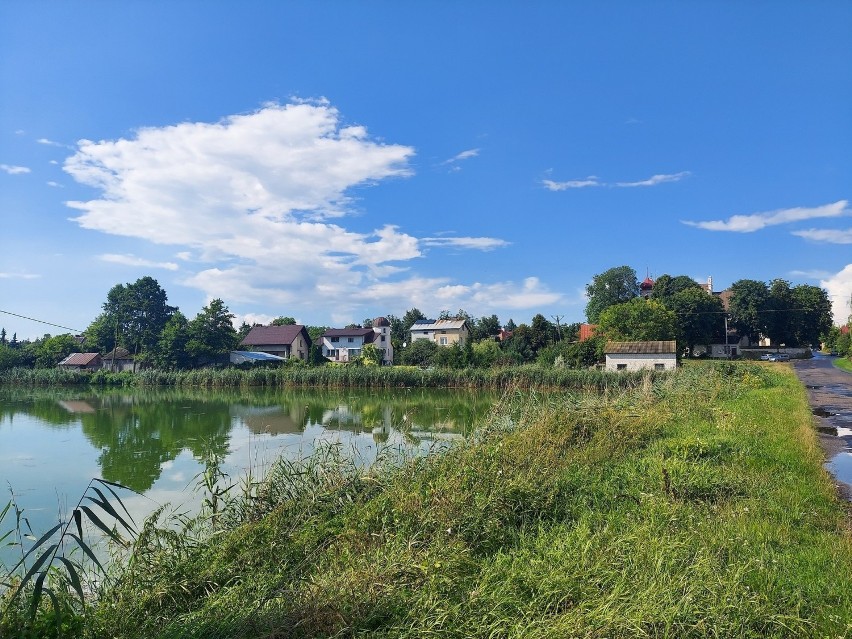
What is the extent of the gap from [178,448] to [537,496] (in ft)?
35.3

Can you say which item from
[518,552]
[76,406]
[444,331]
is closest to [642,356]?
[518,552]

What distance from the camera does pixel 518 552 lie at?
388 cm

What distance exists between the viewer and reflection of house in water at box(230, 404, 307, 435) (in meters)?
15.9

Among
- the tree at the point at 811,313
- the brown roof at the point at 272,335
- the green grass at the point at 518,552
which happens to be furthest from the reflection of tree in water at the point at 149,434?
the tree at the point at 811,313

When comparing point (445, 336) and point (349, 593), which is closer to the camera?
point (349, 593)

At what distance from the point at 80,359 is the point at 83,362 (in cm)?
86

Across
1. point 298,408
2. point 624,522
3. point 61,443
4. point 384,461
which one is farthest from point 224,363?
point 624,522

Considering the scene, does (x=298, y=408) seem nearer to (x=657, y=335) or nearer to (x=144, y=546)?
(x=144, y=546)

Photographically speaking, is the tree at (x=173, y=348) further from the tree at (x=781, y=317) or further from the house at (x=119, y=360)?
the tree at (x=781, y=317)

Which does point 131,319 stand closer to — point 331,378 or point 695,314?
point 331,378

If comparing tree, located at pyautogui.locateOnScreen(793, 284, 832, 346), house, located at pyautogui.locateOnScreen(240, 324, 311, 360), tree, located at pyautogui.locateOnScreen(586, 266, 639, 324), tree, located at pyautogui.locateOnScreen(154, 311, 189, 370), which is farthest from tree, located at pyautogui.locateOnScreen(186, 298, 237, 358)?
tree, located at pyautogui.locateOnScreen(793, 284, 832, 346)

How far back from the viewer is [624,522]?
4238mm

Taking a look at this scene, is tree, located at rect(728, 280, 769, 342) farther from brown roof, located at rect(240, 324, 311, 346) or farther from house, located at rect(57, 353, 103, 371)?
house, located at rect(57, 353, 103, 371)

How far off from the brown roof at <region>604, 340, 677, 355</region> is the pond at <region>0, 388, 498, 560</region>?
8212 mm
